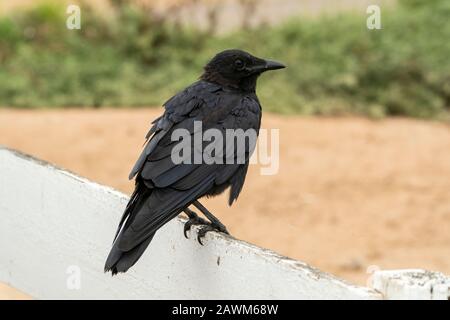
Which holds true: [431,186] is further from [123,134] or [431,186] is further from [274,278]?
[274,278]

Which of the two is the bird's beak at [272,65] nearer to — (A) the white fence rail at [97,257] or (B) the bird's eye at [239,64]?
(B) the bird's eye at [239,64]

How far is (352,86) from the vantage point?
1137cm

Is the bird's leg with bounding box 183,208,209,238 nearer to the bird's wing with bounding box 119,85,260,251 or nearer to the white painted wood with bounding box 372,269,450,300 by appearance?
the bird's wing with bounding box 119,85,260,251

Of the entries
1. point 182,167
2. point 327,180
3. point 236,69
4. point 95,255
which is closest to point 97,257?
point 95,255

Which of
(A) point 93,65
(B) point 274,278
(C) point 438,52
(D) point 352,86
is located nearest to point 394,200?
(D) point 352,86

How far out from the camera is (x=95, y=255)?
4195 mm

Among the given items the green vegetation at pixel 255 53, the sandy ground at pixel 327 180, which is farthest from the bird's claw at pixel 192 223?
the green vegetation at pixel 255 53

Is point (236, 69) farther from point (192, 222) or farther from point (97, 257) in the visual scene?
point (97, 257)

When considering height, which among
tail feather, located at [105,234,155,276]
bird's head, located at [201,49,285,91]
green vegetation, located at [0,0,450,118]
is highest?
green vegetation, located at [0,0,450,118]

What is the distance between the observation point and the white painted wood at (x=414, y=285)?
2777 mm

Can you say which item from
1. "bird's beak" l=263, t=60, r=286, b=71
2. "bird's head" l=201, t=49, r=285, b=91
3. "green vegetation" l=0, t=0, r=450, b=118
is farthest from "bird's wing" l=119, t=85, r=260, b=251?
"green vegetation" l=0, t=0, r=450, b=118

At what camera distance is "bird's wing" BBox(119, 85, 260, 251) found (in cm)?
399

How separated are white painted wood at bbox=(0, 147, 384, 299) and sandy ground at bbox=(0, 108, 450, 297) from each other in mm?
2893

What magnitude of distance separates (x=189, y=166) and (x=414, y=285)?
185 cm
